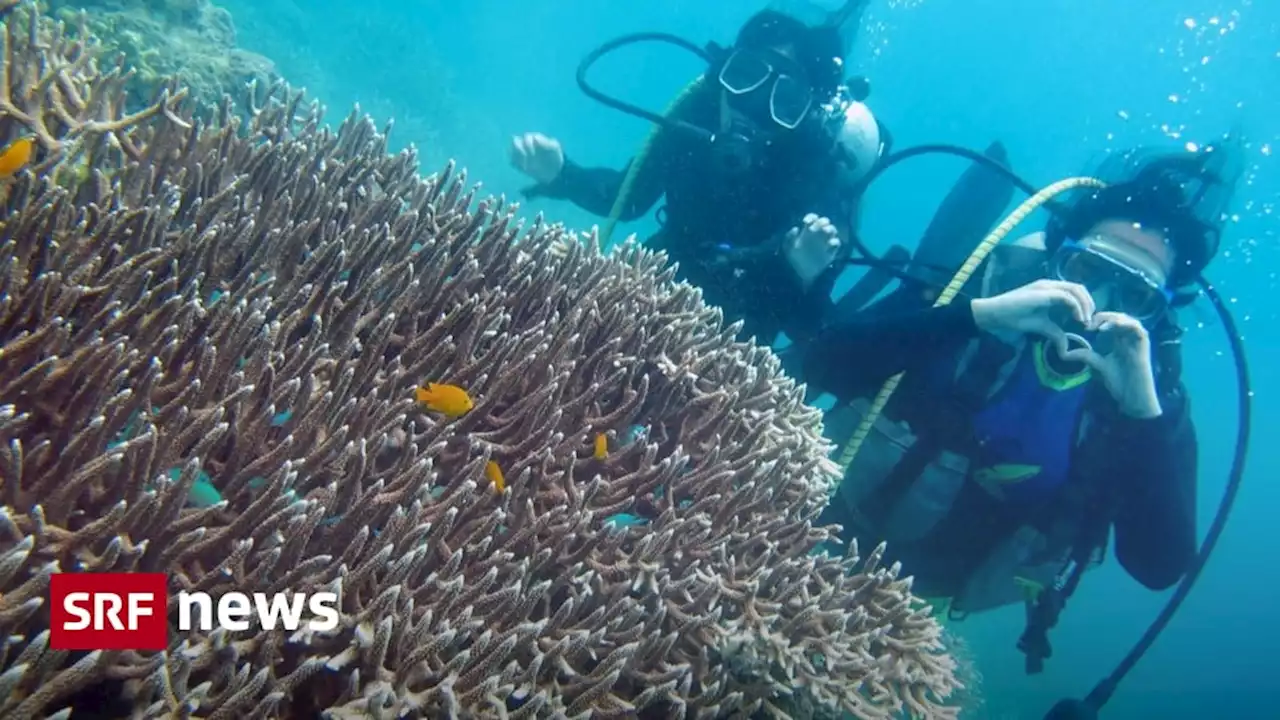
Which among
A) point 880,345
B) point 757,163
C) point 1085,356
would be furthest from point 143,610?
point 757,163

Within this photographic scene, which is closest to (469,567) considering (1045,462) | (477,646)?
(477,646)

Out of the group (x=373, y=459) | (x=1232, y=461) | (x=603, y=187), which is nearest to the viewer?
(x=373, y=459)

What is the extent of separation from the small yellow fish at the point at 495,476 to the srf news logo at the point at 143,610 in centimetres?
68

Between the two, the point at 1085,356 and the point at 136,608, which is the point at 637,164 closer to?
the point at 1085,356

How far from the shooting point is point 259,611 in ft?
5.95

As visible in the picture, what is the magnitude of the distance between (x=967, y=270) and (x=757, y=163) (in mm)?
2213

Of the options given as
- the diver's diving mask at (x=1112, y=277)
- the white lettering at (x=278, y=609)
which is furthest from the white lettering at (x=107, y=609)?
the diver's diving mask at (x=1112, y=277)

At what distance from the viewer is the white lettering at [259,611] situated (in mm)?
A: 1742

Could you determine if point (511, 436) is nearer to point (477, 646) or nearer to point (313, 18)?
point (477, 646)

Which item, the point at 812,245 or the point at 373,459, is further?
the point at 812,245

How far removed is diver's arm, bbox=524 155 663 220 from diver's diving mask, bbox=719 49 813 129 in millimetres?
1120

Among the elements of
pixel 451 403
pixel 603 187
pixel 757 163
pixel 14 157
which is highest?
pixel 603 187

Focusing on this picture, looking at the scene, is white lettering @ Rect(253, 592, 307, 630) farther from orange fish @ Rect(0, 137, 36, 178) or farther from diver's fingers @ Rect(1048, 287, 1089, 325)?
diver's fingers @ Rect(1048, 287, 1089, 325)

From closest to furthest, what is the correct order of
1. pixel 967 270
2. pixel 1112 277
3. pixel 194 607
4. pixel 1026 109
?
pixel 194 607 → pixel 1112 277 → pixel 967 270 → pixel 1026 109
